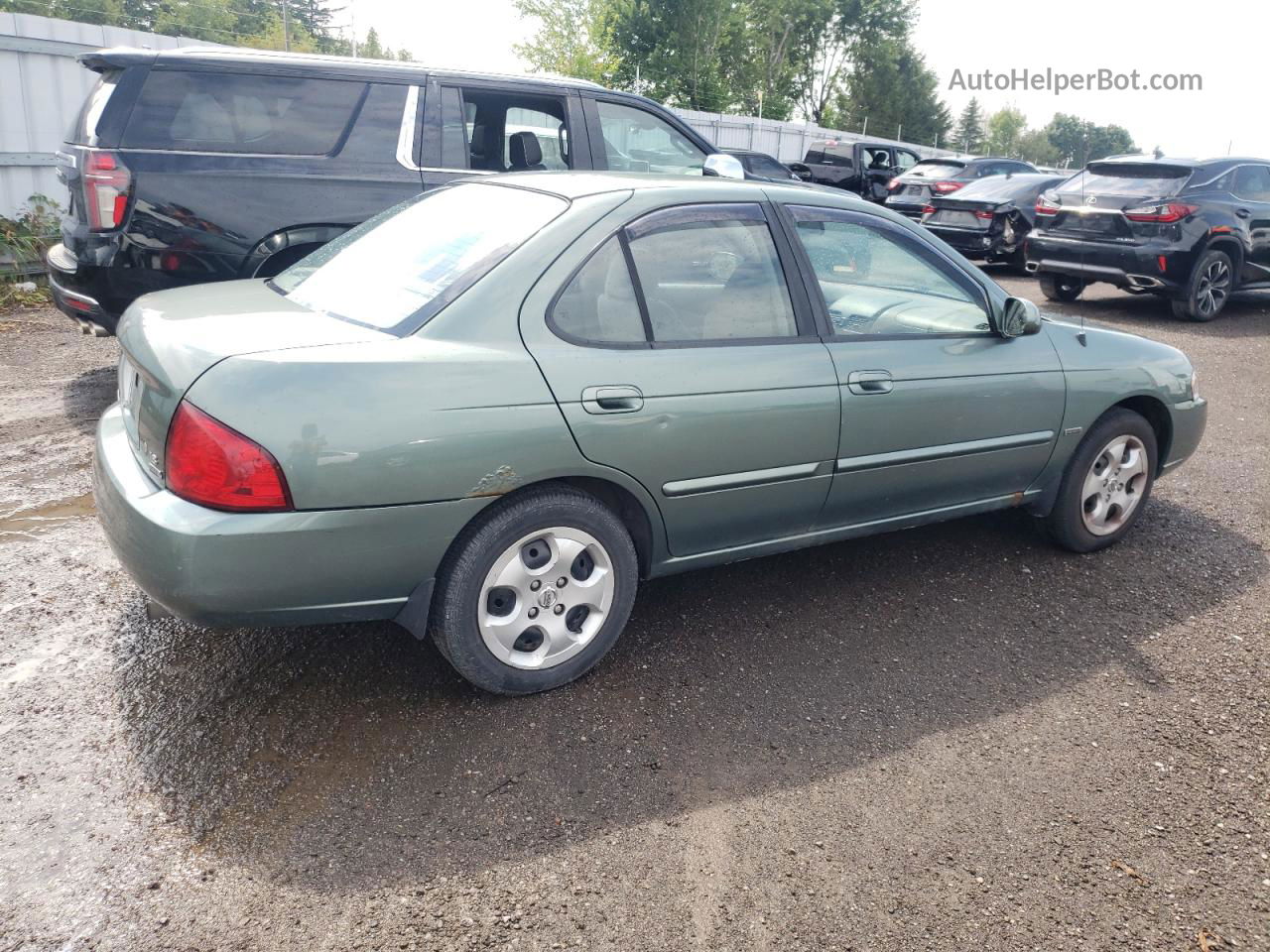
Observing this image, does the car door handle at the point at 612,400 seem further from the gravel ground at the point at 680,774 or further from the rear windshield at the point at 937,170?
the rear windshield at the point at 937,170

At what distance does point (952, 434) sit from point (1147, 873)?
5.81ft

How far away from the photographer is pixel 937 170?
16141 millimetres

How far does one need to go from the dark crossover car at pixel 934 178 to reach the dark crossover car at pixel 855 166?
275 cm

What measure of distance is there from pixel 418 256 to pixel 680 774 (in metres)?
1.86

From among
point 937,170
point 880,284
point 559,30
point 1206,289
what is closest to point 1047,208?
point 1206,289

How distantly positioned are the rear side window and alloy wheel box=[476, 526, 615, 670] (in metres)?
3.83

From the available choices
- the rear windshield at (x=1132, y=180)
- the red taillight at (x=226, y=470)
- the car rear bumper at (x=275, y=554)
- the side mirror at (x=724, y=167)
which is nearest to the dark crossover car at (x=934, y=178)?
the rear windshield at (x=1132, y=180)

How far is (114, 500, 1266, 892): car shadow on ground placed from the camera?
2.62 m

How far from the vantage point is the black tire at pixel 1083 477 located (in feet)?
14.5

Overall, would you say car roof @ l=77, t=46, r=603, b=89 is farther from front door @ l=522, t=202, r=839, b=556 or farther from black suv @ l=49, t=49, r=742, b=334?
front door @ l=522, t=202, r=839, b=556

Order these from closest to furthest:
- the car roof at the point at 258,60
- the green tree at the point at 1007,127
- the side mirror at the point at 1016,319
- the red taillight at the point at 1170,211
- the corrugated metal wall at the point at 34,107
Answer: the side mirror at the point at 1016,319 → the car roof at the point at 258,60 → the corrugated metal wall at the point at 34,107 → the red taillight at the point at 1170,211 → the green tree at the point at 1007,127

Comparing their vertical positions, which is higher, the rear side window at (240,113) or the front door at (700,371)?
the rear side window at (240,113)

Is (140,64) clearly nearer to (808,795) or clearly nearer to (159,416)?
(159,416)

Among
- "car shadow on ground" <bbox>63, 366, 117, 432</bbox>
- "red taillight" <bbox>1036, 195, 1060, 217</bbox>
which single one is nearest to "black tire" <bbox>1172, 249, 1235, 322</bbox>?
"red taillight" <bbox>1036, 195, 1060, 217</bbox>
